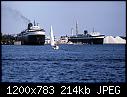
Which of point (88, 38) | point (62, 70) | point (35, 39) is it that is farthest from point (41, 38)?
point (62, 70)

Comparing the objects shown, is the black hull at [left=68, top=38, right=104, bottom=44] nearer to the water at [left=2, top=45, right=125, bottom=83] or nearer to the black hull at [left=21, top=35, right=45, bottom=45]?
the black hull at [left=21, top=35, right=45, bottom=45]

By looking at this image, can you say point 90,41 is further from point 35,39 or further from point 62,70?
point 62,70

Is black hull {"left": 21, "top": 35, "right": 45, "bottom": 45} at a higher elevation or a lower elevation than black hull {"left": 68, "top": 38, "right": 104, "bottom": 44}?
higher

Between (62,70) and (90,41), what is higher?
(90,41)

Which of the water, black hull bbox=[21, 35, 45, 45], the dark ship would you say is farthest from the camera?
the dark ship

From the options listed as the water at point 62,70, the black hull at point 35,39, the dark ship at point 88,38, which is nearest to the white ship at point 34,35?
the black hull at point 35,39

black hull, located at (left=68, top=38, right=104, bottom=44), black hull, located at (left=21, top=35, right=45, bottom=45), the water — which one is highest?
black hull, located at (left=21, top=35, right=45, bottom=45)

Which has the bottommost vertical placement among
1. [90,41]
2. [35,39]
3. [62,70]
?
[62,70]

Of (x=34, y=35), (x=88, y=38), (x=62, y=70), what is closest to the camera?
(x=62, y=70)

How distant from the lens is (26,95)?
8727mm

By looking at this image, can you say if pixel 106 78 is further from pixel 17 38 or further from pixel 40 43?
pixel 17 38

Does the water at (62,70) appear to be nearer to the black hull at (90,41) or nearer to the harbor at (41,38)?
the harbor at (41,38)

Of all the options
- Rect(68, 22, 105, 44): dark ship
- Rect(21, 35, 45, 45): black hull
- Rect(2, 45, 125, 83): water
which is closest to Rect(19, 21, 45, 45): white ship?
Rect(21, 35, 45, 45): black hull

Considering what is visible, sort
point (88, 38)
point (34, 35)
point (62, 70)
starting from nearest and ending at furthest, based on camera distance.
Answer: point (62, 70), point (34, 35), point (88, 38)
